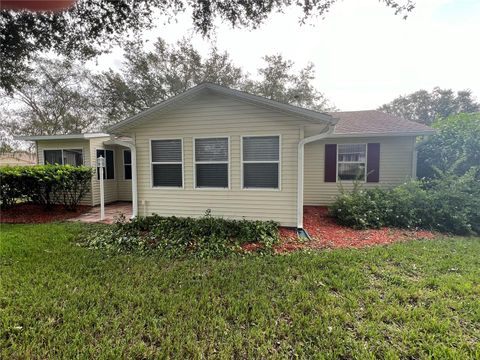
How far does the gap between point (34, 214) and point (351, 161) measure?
11.3 m

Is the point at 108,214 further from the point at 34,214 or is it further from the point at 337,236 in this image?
the point at 337,236

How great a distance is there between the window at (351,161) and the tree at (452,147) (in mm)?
2014

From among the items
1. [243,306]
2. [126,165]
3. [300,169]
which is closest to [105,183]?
[126,165]

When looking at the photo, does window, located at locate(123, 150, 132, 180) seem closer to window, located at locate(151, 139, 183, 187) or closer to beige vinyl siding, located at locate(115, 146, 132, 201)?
beige vinyl siding, located at locate(115, 146, 132, 201)

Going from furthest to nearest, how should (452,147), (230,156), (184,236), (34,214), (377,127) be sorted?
(377,127)
(452,147)
(34,214)
(230,156)
(184,236)

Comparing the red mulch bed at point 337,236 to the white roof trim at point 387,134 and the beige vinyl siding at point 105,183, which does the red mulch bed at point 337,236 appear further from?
the beige vinyl siding at point 105,183

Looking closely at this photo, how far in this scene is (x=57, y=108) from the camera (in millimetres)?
19250

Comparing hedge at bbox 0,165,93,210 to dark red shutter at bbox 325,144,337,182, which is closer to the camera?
hedge at bbox 0,165,93,210

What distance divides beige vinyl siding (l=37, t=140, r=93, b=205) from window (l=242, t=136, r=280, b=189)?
22.9ft

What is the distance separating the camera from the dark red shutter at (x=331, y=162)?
8445 mm

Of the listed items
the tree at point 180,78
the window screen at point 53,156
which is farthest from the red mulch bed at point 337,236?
the tree at point 180,78

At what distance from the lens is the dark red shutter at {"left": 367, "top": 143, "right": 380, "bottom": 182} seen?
8.09 m

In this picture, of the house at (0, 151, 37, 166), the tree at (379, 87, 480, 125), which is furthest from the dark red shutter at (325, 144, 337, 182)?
the house at (0, 151, 37, 166)

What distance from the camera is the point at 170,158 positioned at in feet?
20.8
